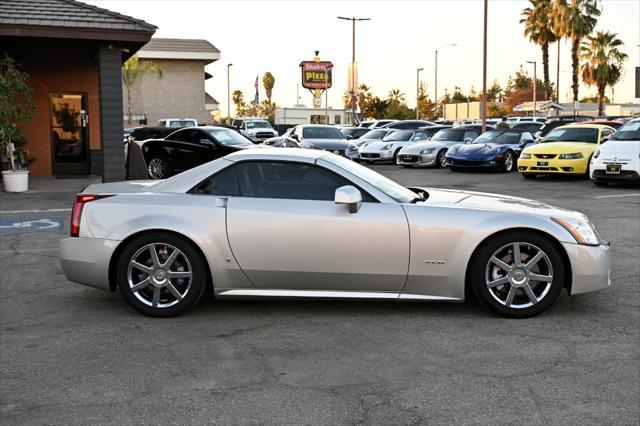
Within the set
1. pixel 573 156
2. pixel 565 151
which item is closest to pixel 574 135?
pixel 565 151

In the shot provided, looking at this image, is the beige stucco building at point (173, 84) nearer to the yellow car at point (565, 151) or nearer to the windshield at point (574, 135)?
the windshield at point (574, 135)

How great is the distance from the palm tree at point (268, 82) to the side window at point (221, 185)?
125 metres

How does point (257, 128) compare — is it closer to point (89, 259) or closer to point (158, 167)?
point (158, 167)

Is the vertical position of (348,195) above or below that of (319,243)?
above

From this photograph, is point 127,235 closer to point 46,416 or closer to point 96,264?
point 96,264

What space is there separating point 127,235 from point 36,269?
2574 mm

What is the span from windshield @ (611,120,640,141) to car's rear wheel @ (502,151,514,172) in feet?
15.8

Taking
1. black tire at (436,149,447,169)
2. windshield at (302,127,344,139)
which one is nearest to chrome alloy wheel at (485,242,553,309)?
black tire at (436,149,447,169)

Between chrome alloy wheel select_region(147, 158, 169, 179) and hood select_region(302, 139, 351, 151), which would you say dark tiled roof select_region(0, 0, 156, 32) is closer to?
chrome alloy wheel select_region(147, 158, 169, 179)

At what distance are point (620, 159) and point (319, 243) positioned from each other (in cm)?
1257

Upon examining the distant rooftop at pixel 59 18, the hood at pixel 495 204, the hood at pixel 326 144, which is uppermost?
the distant rooftop at pixel 59 18

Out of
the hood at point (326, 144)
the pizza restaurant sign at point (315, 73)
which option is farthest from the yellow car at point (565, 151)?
the pizza restaurant sign at point (315, 73)

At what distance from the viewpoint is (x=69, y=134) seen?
20.2 meters

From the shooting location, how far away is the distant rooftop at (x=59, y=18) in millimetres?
15688
